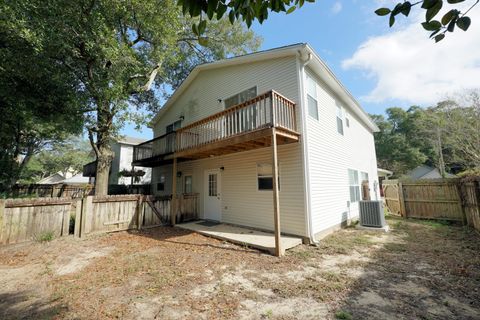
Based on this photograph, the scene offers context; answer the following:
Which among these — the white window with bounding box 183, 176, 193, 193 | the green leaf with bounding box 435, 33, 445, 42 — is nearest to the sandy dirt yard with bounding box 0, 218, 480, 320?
the green leaf with bounding box 435, 33, 445, 42

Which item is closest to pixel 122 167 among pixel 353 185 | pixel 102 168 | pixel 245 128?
pixel 102 168

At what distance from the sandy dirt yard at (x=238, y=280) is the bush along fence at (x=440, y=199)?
1.66 m

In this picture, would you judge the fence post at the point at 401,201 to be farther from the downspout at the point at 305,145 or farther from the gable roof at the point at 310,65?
the downspout at the point at 305,145

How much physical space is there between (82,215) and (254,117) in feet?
22.0

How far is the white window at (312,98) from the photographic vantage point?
25.6ft

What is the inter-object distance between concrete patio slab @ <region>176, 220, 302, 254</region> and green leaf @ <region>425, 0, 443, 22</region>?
552cm

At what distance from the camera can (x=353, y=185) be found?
35.3ft

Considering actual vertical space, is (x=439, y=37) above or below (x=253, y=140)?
below

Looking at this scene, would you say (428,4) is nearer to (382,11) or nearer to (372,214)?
(382,11)

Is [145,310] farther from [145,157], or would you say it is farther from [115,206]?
[145,157]

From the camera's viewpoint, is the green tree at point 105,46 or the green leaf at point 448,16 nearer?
the green leaf at point 448,16

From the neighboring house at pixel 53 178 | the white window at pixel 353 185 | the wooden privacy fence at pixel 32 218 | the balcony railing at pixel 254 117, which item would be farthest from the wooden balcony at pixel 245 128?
the neighboring house at pixel 53 178

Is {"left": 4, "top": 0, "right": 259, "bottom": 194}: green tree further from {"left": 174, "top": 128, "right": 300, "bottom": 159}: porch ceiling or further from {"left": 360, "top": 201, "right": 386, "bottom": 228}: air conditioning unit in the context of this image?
{"left": 360, "top": 201, "right": 386, "bottom": 228}: air conditioning unit

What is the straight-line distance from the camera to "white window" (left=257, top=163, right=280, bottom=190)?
7.87 m
